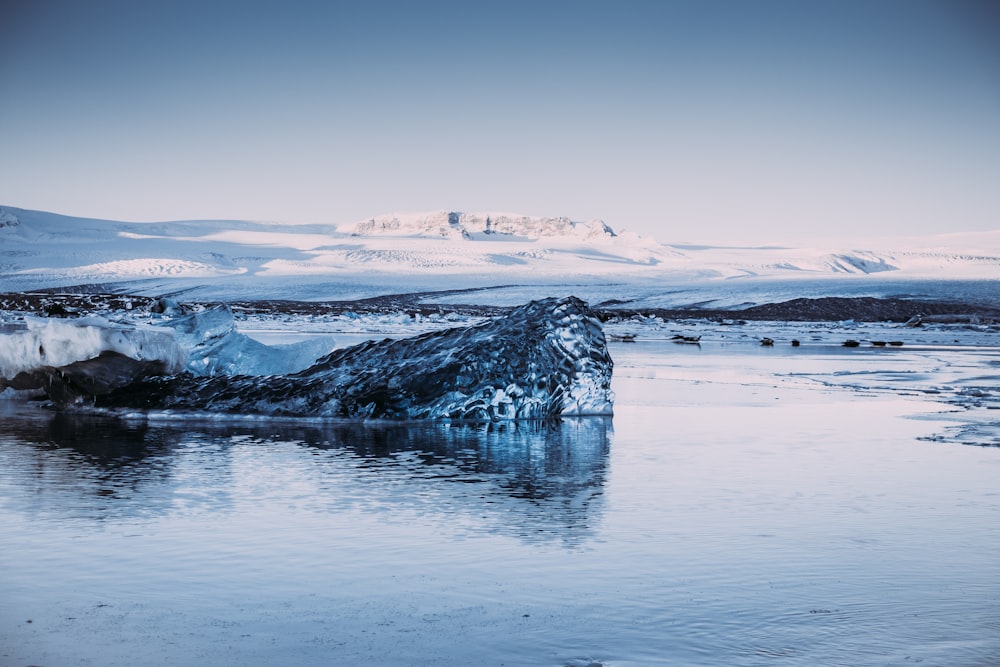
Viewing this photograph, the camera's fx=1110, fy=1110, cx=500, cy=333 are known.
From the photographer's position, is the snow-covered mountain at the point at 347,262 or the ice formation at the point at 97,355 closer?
the ice formation at the point at 97,355

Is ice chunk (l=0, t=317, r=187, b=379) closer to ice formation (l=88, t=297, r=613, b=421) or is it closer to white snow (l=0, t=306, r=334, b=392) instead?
white snow (l=0, t=306, r=334, b=392)

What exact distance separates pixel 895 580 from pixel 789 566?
11.4 inches

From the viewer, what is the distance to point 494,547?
11.0ft

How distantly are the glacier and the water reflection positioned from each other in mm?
288

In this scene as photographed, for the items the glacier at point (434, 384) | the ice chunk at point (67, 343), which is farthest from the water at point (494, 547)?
the ice chunk at point (67, 343)

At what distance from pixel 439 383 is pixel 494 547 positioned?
3602 millimetres

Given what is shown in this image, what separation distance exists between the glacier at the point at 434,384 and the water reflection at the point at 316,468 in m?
0.29

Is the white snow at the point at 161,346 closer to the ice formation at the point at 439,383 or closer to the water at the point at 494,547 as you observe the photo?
the ice formation at the point at 439,383

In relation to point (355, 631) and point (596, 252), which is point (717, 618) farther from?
point (596, 252)

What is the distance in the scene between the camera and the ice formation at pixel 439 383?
22.5ft

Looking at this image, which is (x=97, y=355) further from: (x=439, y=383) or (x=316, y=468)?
(x=316, y=468)

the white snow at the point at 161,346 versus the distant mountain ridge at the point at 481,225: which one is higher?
the distant mountain ridge at the point at 481,225

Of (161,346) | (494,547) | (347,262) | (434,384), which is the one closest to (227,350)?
(161,346)

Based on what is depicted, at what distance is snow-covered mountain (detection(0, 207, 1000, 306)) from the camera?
5988 cm
